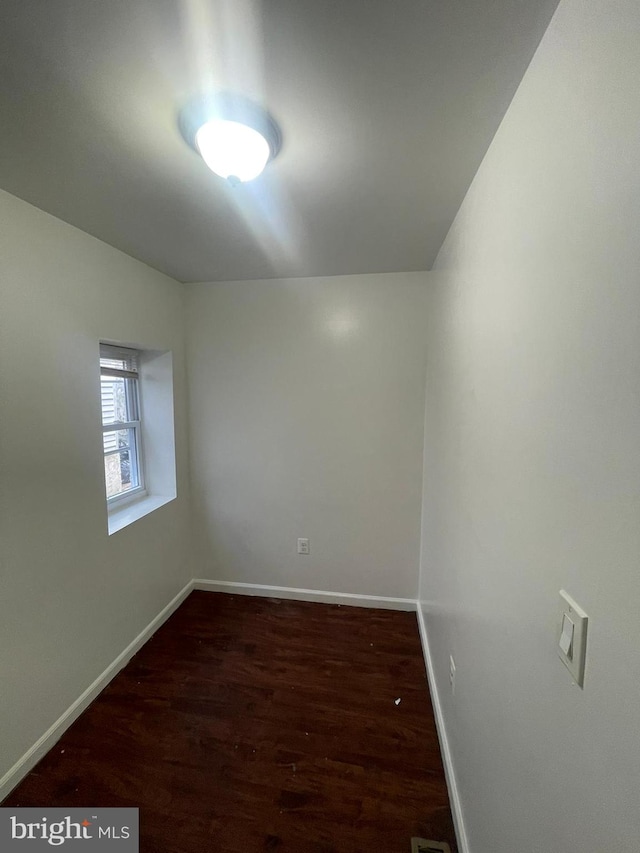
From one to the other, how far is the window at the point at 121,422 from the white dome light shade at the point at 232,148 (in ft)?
4.79

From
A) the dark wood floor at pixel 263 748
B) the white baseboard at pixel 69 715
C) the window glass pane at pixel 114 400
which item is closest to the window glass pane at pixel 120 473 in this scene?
the window glass pane at pixel 114 400

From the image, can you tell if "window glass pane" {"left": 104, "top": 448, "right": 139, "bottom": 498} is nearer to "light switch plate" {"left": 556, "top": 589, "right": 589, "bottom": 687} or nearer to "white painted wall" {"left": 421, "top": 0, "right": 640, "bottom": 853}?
"white painted wall" {"left": 421, "top": 0, "right": 640, "bottom": 853}

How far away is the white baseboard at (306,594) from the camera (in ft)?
8.13

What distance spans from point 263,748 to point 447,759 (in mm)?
786

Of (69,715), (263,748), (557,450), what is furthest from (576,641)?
(69,715)

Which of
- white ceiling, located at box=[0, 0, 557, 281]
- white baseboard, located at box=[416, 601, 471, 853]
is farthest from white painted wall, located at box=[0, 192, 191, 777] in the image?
white baseboard, located at box=[416, 601, 471, 853]

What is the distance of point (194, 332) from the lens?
250 cm

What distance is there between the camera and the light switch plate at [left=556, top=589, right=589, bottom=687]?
1.78ft

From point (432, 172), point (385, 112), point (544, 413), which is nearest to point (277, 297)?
point (432, 172)

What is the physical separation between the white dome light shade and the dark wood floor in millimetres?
2277

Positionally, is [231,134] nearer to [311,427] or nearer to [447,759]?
[311,427]

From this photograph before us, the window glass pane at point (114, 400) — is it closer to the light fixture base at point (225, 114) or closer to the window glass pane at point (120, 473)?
the window glass pane at point (120, 473)

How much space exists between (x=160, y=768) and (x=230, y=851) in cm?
44

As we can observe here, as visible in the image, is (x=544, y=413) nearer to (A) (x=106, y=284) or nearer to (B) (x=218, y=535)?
(A) (x=106, y=284)
